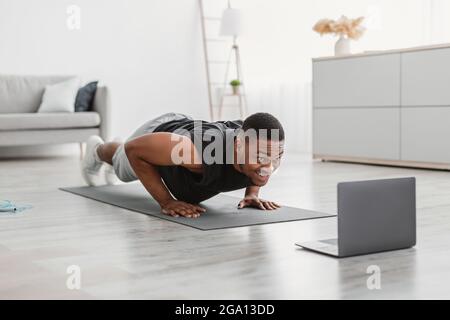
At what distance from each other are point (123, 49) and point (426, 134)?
3.72 metres

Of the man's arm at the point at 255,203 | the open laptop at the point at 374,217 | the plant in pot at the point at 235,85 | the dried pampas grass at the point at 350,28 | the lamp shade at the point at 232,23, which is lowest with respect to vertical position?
the man's arm at the point at 255,203

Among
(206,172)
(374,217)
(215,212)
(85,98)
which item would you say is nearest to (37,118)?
(85,98)

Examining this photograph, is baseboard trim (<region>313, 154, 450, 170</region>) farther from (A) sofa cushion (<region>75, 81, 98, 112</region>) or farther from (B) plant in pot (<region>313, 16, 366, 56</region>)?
(A) sofa cushion (<region>75, 81, 98, 112</region>)

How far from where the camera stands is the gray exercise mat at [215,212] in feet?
8.57

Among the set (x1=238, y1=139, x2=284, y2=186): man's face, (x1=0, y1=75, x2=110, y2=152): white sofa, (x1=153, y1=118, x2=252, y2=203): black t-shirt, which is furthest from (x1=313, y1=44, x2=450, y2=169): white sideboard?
(x1=238, y1=139, x2=284, y2=186): man's face

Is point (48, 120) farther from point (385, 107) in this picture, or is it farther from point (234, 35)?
point (385, 107)

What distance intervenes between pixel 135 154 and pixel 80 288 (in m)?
1.14

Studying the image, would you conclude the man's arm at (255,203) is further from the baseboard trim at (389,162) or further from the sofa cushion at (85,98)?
the sofa cushion at (85,98)

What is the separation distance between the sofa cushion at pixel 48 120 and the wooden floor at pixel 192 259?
9.43 ft

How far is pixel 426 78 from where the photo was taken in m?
4.80

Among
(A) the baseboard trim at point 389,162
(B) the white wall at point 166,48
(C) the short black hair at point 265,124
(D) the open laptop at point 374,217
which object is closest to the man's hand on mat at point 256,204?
(C) the short black hair at point 265,124

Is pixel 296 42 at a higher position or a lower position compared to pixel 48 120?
higher

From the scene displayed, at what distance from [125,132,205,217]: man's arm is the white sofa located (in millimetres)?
3401

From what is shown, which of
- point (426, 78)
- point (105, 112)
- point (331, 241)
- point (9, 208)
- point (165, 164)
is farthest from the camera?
point (105, 112)
